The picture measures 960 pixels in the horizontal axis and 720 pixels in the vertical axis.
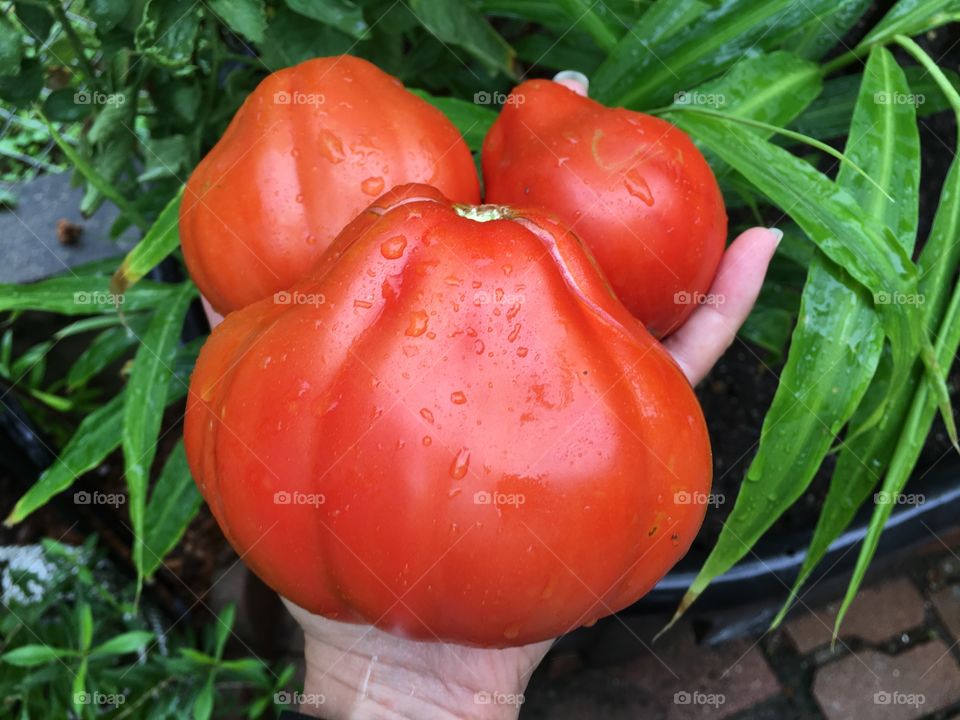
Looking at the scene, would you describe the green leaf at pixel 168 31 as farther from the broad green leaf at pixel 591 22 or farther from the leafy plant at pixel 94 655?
the leafy plant at pixel 94 655

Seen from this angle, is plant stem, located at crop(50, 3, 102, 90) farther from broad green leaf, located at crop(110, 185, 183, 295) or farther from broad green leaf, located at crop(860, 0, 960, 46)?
broad green leaf, located at crop(860, 0, 960, 46)

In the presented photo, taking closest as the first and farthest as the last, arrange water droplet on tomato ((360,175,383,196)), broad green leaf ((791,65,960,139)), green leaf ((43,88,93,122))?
water droplet on tomato ((360,175,383,196)) → green leaf ((43,88,93,122)) → broad green leaf ((791,65,960,139))

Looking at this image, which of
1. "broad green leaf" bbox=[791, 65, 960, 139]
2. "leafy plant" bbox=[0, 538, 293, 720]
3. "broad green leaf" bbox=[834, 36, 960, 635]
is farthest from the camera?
"broad green leaf" bbox=[791, 65, 960, 139]

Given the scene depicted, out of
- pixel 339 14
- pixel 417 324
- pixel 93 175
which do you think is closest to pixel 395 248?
pixel 417 324

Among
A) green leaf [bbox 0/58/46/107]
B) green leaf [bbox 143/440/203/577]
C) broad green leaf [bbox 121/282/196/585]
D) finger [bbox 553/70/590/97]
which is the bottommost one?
green leaf [bbox 143/440/203/577]

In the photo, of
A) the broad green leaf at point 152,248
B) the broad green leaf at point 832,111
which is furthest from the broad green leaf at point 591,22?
the broad green leaf at point 152,248

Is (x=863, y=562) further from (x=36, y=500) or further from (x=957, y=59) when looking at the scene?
(x=957, y=59)

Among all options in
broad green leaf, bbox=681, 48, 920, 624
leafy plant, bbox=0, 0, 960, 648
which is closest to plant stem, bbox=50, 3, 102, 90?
leafy plant, bbox=0, 0, 960, 648

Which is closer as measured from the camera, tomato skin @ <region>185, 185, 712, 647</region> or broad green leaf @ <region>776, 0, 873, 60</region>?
tomato skin @ <region>185, 185, 712, 647</region>
